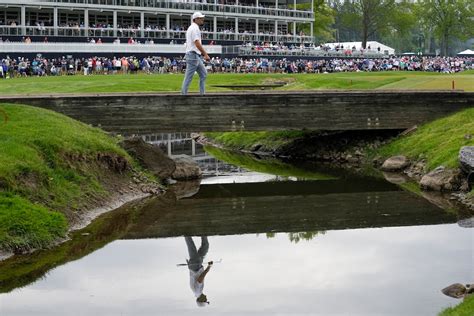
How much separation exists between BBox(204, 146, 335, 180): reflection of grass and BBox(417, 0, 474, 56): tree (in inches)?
3771

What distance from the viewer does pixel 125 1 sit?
99.2 m

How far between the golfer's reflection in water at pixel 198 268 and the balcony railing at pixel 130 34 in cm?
6848

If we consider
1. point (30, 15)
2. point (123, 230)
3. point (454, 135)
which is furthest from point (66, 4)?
point (123, 230)


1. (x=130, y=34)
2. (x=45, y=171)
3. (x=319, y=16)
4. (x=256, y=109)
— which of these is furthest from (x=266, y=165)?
(x=319, y=16)

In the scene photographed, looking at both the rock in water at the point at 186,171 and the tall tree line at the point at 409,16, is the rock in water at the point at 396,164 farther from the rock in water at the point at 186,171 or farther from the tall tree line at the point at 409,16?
the tall tree line at the point at 409,16

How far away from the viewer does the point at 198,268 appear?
66.7 ft

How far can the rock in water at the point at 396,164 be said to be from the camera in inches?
1405

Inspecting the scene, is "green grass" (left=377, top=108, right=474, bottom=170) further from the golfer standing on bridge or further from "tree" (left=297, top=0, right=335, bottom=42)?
"tree" (left=297, top=0, right=335, bottom=42)

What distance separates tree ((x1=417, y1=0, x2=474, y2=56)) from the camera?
135500 mm

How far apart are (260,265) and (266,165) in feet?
60.9

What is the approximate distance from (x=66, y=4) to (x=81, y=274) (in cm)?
7668

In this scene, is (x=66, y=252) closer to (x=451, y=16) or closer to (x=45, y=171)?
(x=45, y=171)

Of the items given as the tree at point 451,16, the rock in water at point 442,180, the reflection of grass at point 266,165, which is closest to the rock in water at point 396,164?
the reflection of grass at point 266,165

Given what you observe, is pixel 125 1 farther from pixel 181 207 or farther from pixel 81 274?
pixel 81 274
